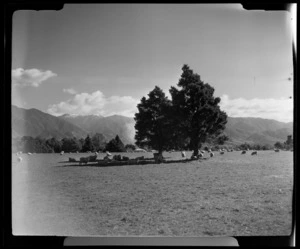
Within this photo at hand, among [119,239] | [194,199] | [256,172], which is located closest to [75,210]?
[119,239]

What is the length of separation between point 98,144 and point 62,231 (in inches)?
106

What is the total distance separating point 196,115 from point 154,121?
2.20 meters

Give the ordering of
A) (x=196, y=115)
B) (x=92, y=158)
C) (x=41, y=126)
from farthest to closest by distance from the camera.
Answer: (x=196, y=115) → (x=92, y=158) → (x=41, y=126)

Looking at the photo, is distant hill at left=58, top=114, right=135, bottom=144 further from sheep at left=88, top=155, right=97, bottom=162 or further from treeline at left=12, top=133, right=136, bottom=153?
sheep at left=88, top=155, right=97, bottom=162

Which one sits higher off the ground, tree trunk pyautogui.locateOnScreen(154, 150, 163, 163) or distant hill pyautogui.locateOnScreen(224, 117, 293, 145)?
distant hill pyautogui.locateOnScreen(224, 117, 293, 145)

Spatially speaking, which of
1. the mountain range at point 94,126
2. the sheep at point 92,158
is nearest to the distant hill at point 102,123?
the mountain range at point 94,126

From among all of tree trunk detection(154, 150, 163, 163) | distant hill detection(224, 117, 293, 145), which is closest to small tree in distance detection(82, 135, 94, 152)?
tree trunk detection(154, 150, 163, 163)

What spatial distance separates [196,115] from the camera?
9938 mm

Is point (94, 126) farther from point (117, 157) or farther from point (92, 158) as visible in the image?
point (117, 157)

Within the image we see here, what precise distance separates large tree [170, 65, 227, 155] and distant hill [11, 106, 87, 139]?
3.04 metres

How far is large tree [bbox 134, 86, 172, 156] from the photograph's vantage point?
23.4 feet

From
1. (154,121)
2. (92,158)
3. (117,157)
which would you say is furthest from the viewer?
(117,157)

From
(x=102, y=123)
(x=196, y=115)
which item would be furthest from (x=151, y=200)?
(x=196, y=115)
